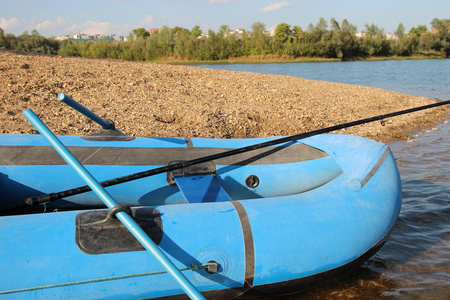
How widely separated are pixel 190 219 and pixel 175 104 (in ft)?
14.6

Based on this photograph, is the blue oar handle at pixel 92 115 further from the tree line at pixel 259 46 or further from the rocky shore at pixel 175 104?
the tree line at pixel 259 46

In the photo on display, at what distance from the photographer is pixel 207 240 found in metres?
2.28

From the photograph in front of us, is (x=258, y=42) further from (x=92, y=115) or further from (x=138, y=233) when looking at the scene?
(x=138, y=233)

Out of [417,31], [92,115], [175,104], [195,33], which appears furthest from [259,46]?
[417,31]

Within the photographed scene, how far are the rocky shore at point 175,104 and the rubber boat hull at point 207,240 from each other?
2.58m

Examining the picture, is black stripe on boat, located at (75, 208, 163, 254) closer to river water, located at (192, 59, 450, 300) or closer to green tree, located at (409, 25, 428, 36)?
river water, located at (192, 59, 450, 300)

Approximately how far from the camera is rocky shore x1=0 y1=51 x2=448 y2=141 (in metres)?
5.50

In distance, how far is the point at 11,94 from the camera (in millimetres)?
5824

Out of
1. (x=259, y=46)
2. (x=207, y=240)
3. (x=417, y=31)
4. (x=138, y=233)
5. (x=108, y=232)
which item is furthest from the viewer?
(x=417, y=31)

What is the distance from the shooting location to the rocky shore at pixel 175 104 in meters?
5.50

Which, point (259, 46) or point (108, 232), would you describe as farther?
point (259, 46)

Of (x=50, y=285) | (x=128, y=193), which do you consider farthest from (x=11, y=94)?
(x=50, y=285)

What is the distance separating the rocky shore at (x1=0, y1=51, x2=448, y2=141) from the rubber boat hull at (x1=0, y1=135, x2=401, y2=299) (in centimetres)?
258

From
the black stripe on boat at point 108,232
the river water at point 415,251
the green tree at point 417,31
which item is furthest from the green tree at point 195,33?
the black stripe on boat at point 108,232
